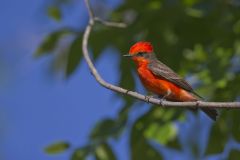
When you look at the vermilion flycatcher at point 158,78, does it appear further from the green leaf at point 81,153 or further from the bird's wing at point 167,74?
the green leaf at point 81,153

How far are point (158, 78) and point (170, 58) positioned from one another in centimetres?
33

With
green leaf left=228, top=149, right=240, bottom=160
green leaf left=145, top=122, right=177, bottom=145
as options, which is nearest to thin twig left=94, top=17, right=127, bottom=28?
green leaf left=145, top=122, right=177, bottom=145

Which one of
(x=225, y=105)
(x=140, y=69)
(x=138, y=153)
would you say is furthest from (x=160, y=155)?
(x=225, y=105)

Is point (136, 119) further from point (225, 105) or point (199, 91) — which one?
point (225, 105)

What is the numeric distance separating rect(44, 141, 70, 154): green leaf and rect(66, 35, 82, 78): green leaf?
0.55 meters

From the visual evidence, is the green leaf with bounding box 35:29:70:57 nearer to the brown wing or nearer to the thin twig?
the thin twig

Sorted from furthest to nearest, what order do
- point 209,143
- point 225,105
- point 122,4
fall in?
point 122,4, point 209,143, point 225,105

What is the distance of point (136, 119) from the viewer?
197 inches

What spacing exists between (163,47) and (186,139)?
2.53 feet

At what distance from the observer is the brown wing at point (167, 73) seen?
5211 mm

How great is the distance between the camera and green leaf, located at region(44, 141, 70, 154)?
5.03 metres

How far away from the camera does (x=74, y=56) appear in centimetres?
532

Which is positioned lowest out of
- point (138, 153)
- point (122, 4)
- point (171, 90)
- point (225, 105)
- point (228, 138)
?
point (225, 105)

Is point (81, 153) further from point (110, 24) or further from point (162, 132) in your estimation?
point (110, 24)
